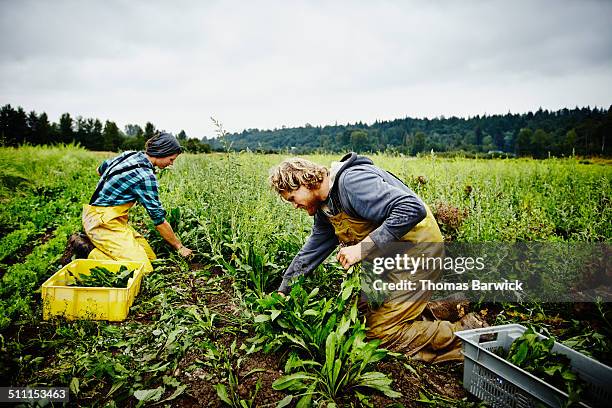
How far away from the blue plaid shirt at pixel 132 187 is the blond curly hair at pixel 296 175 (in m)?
1.90

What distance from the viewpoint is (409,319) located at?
2.80 metres

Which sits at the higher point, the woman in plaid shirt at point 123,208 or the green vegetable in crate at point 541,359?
the woman in plaid shirt at point 123,208

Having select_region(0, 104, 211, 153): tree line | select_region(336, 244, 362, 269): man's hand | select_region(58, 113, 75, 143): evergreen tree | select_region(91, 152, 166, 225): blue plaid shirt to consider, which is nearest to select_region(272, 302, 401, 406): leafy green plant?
select_region(336, 244, 362, 269): man's hand

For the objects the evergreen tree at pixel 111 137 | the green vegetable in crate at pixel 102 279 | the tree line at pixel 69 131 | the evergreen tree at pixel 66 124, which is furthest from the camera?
the evergreen tree at pixel 66 124

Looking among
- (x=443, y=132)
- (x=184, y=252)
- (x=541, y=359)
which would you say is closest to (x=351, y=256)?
(x=541, y=359)

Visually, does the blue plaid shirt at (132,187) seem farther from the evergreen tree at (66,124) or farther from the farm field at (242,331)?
the evergreen tree at (66,124)

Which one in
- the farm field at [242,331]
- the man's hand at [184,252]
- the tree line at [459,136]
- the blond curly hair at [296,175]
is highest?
the tree line at [459,136]

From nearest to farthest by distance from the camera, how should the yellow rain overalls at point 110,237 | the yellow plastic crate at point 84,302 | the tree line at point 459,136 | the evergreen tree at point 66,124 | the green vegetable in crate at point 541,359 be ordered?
1. the green vegetable in crate at point 541,359
2. the yellow plastic crate at point 84,302
3. the yellow rain overalls at point 110,237
4. the tree line at point 459,136
5. the evergreen tree at point 66,124

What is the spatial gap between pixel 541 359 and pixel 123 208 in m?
4.11

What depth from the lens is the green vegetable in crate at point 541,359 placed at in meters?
2.01

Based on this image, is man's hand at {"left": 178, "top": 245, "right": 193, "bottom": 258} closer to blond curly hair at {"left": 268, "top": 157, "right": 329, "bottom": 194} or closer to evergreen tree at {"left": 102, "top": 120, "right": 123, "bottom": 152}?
blond curly hair at {"left": 268, "top": 157, "right": 329, "bottom": 194}

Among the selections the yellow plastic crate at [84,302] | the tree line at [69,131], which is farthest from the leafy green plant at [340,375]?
the tree line at [69,131]

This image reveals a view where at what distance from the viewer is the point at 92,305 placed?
9.61 ft

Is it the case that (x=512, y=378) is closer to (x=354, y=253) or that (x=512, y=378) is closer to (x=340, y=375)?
(x=340, y=375)
